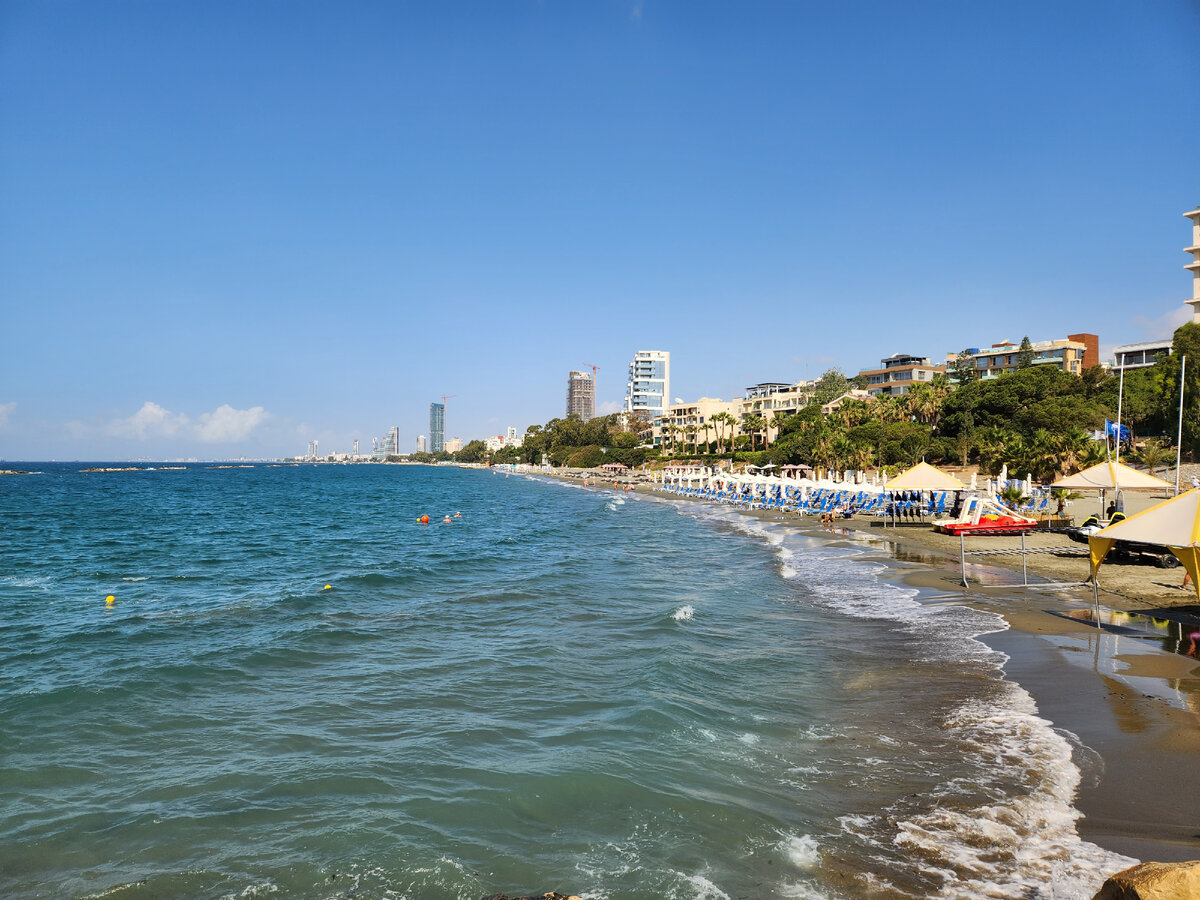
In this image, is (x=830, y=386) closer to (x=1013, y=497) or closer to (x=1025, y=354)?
(x=1025, y=354)

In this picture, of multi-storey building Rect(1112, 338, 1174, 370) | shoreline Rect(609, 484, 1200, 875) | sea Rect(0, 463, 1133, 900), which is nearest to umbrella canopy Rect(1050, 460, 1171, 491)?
shoreline Rect(609, 484, 1200, 875)

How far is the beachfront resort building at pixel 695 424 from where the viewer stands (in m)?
112

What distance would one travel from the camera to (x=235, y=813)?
7043 mm

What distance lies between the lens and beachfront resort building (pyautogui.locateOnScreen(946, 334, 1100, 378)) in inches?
3319

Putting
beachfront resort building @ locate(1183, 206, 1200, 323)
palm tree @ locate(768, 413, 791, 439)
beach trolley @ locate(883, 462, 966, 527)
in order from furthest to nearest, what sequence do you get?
palm tree @ locate(768, 413, 791, 439) < beachfront resort building @ locate(1183, 206, 1200, 323) < beach trolley @ locate(883, 462, 966, 527)

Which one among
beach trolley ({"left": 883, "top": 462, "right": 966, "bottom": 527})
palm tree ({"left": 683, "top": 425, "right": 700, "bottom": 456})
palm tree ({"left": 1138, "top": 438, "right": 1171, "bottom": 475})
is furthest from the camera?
palm tree ({"left": 683, "top": 425, "right": 700, "bottom": 456})

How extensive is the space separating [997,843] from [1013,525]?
25.8 meters

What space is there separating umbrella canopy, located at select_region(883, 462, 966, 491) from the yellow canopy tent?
16.2 metres

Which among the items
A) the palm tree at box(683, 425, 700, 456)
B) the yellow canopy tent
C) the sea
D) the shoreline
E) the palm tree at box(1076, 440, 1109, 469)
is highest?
the palm tree at box(683, 425, 700, 456)

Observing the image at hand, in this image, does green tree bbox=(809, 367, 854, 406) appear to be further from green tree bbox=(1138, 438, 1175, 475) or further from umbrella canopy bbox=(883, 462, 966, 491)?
umbrella canopy bbox=(883, 462, 966, 491)

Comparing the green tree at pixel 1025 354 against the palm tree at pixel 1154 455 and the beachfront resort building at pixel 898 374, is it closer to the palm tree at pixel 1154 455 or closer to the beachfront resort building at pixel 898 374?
the beachfront resort building at pixel 898 374

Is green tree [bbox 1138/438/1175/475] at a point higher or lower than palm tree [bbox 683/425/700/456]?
lower

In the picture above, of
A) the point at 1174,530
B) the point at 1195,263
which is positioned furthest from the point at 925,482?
the point at 1195,263

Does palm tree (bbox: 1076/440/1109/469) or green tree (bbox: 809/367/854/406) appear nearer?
palm tree (bbox: 1076/440/1109/469)
